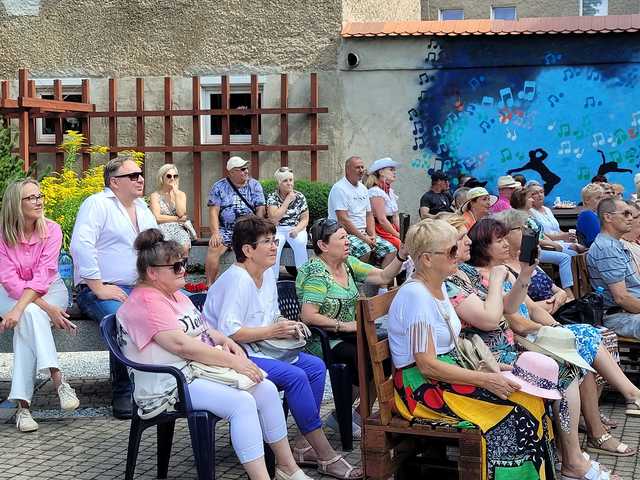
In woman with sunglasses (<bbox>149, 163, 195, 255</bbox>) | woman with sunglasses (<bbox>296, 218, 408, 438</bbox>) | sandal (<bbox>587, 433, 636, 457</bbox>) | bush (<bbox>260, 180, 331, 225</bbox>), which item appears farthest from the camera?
bush (<bbox>260, 180, 331, 225</bbox>)

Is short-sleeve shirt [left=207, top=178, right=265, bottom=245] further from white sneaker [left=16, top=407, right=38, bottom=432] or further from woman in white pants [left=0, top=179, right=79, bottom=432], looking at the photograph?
white sneaker [left=16, top=407, right=38, bottom=432]

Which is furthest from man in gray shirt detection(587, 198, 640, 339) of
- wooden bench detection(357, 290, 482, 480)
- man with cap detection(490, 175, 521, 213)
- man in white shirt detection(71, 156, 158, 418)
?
man with cap detection(490, 175, 521, 213)

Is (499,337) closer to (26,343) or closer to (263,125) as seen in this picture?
(26,343)

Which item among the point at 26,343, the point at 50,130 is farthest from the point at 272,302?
the point at 50,130

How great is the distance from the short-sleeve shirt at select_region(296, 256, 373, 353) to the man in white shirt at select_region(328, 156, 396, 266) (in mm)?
4123

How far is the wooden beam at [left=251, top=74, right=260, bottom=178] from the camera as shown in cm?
1572

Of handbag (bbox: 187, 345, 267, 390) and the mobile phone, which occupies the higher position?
the mobile phone

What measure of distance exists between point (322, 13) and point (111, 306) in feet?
33.0

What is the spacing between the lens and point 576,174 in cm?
1518

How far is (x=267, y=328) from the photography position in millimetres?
5715

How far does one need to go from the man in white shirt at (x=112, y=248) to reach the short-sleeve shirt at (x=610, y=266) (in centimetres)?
313

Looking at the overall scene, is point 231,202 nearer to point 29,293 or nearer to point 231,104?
point 29,293

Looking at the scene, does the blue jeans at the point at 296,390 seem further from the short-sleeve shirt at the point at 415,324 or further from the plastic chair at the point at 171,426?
the short-sleeve shirt at the point at 415,324

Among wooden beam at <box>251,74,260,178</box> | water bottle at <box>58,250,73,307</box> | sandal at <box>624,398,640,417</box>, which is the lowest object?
sandal at <box>624,398,640,417</box>
